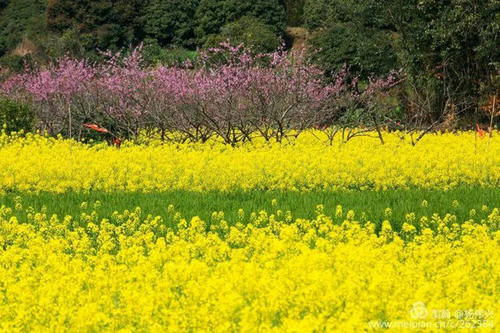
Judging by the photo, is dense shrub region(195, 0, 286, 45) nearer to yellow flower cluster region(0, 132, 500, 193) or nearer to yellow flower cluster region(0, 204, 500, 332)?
yellow flower cluster region(0, 132, 500, 193)

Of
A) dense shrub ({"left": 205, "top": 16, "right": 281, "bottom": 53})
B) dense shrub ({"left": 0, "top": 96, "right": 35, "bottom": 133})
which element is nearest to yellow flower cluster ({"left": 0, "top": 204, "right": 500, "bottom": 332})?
dense shrub ({"left": 0, "top": 96, "right": 35, "bottom": 133})

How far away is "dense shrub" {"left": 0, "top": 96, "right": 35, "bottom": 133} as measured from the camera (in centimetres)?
2042

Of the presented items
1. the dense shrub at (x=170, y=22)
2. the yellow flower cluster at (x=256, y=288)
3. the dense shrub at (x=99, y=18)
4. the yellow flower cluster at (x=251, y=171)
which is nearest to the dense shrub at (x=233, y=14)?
the dense shrub at (x=170, y=22)

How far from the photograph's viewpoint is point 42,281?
6.41 meters

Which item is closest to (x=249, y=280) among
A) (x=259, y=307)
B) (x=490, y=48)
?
(x=259, y=307)

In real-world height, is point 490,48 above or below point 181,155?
above

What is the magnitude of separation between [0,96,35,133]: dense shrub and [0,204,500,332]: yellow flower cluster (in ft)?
42.6

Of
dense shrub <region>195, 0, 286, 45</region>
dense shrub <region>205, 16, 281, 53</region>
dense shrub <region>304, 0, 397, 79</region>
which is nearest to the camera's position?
dense shrub <region>304, 0, 397, 79</region>

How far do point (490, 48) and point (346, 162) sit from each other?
1188 cm

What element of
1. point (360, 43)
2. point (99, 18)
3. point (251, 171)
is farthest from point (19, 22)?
point (251, 171)

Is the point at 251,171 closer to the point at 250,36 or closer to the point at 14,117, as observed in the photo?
the point at 14,117

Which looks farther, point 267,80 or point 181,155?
point 267,80

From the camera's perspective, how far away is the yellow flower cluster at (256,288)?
16.5 ft

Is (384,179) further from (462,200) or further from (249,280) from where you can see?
(249,280)
